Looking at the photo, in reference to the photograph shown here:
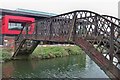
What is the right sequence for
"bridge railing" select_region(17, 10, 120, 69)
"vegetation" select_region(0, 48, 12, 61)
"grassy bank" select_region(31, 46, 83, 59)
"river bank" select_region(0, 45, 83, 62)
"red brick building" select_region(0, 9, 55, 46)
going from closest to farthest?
1. "bridge railing" select_region(17, 10, 120, 69)
2. "vegetation" select_region(0, 48, 12, 61)
3. "river bank" select_region(0, 45, 83, 62)
4. "grassy bank" select_region(31, 46, 83, 59)
5. "red brick building" select_region(0, 9, 55, 46)

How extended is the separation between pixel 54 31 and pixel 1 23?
34509 millimetres

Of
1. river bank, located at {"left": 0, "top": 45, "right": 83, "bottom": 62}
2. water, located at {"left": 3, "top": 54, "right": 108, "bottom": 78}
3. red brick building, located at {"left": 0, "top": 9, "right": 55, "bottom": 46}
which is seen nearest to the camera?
water, located at {"left": 3, "top": 54, "right": 108, "bottom": 78}

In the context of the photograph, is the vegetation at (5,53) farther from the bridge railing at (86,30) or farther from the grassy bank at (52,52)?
the bridge railing at (86,30)

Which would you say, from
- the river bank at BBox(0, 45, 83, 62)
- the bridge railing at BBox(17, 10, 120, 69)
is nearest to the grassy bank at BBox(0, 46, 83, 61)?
the river bank at BBox(0, 45, 83, 62)

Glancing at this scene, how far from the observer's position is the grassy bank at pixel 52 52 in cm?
3494

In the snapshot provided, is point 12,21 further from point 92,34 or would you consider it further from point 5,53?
point 92,34

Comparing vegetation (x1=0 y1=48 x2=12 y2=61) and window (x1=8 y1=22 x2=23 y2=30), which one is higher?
window (x1=8 y1=22 x2=23 y2=30)

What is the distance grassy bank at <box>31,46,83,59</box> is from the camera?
3494cm

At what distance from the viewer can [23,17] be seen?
5766 cm

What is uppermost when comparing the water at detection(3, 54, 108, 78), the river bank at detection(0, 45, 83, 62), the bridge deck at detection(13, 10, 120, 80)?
the bridge deck at detection(13, 10, 120, 80)

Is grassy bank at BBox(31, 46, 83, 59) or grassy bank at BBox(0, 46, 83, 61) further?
grassy bank at BBox(31, 46, 83, 59)

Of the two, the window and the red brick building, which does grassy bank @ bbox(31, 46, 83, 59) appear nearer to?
the red brick building

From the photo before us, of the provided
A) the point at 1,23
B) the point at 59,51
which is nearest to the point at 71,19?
the point at 59,51

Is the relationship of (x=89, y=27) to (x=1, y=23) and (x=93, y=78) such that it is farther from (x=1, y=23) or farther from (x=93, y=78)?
(x=1, y=23)
